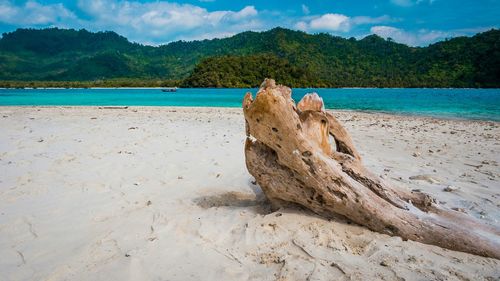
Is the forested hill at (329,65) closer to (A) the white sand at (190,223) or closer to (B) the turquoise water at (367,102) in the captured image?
(B) the turquoise water at (367,102)

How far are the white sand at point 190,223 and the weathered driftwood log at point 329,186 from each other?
0.17m

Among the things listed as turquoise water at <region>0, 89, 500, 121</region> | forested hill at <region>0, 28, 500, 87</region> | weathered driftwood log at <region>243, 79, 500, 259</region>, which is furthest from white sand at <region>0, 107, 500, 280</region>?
forested hill at <region>0, 28, 500, 87</region>

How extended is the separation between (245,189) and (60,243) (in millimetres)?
2755

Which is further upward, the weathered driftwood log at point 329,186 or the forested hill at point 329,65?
the forested hill at point 329,65

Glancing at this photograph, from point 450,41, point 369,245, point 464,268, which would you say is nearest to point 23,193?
point 369,245

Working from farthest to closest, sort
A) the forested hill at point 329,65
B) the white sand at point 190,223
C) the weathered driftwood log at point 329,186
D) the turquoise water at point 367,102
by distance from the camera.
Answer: the forested hill at point 329,65, the turquoise water at point 367,102, the weathered driftwood log at point 329,186, the white sand at point 190,223

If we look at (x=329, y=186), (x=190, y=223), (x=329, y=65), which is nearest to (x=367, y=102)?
(x=329, y=186)

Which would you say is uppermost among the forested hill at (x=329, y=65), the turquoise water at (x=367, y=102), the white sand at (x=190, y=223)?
the forested hill at (x=329, y=65)

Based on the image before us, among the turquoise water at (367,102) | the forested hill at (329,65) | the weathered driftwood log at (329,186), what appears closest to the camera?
the weathered driftwood log at (329,186)

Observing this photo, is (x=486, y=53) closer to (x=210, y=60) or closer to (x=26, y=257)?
(x=210, y=60)

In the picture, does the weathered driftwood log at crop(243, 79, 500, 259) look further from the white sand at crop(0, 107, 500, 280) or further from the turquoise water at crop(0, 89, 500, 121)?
the turquoise water at crop(0, 89, 500, 121)

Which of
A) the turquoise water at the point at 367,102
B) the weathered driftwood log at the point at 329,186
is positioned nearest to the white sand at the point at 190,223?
Result: the weathered driftwood log at the point at 329,186

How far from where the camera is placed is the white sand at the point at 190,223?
2.96 metres

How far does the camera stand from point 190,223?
3.96 m
